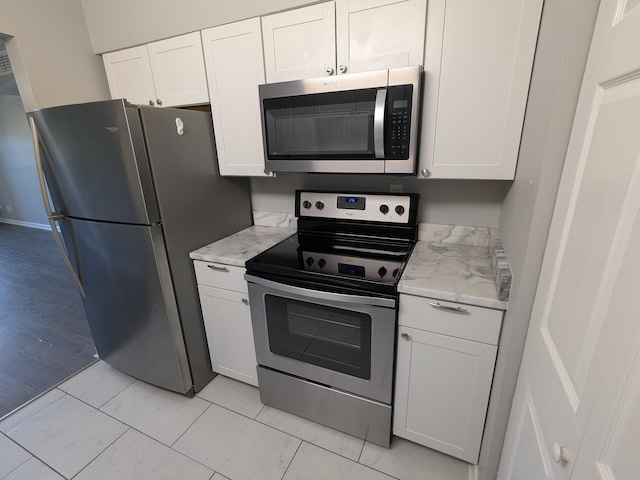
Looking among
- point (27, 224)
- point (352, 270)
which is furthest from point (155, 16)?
point (27, 224)

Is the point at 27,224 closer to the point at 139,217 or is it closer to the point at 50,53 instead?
the point at 50,53

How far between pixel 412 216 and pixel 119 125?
152 centimetres

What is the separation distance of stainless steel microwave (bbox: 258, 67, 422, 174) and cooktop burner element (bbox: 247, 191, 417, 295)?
360 millimetres

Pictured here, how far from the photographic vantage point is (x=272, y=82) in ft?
5.14

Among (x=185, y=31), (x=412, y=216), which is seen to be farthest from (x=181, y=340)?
(x=185, y=31)

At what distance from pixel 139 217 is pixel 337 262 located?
103cm

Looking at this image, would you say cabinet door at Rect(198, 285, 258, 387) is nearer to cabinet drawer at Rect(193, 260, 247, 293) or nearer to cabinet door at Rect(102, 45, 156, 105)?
cabinet drawer at Rect(193, 260, 247, 293)

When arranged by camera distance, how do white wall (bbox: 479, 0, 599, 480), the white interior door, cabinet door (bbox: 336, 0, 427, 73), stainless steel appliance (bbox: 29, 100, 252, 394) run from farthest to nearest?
stainless steel appliance (bbox: 29, 100, 252, 394)
cabinet door (bbox: 336, 0, 427, 73)
white wall (bbox: 479, 0, 599, 480)
the white interior door

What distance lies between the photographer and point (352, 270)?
58.3 inches

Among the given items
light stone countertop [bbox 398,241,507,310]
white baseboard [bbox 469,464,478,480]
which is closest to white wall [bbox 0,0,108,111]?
light stone countertop [bbox 398,241,507,310]

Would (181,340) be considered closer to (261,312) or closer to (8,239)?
(261,312)

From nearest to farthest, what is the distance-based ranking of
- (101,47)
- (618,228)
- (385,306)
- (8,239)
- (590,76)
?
(618,228) < (590,76) < (385,306) < (101,47) < (8,239)

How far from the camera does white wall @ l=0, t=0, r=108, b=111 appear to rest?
1.71 metres

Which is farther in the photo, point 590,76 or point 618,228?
point 590,76
